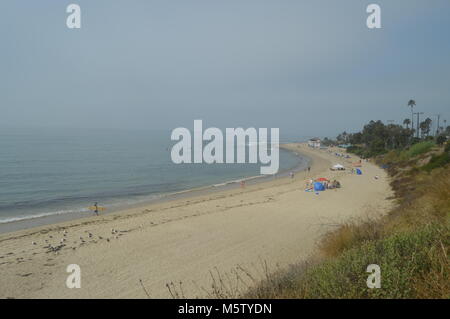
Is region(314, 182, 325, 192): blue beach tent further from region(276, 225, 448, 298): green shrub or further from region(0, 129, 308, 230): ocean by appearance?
region(276, 225, 448, 298): green shrub

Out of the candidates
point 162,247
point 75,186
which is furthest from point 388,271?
point 75,186

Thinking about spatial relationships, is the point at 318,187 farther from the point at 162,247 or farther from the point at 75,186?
the point at 75,186

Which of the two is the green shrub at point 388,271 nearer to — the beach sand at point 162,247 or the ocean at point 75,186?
the beach sand at point 162,247

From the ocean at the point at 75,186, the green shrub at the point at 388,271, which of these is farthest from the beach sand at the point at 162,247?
the ocean at the point at 75,186

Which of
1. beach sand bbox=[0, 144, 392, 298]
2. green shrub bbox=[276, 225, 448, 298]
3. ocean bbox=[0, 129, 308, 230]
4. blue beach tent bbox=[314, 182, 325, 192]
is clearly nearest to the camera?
green shrub bbox=[276, 225, 448, 298]

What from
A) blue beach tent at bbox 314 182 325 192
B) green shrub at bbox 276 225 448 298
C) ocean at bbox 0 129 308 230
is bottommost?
ocean at bbox 0 129 308 230

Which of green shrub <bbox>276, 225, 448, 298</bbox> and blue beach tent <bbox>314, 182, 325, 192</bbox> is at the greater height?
green shrub <bbox>276, 225, 448, 298</bbox>

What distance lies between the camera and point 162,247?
9852 mm

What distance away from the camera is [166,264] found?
830cm

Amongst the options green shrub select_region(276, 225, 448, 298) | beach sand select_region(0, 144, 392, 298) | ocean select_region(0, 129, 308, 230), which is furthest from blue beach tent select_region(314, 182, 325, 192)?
green shrub select_region(276, 225, 448, 298)

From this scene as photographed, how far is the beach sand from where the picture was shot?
23.7 feet

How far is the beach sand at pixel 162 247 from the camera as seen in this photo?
23.7 ft

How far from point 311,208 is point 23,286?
41.2ft

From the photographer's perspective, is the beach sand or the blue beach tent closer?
the beach sand
